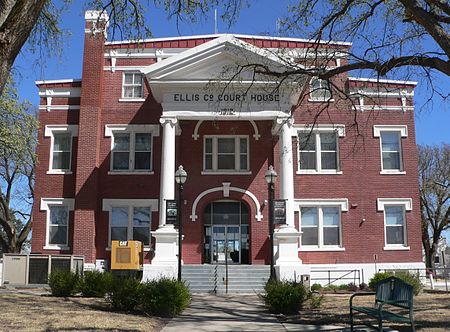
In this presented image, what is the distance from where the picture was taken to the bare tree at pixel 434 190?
2072 inches

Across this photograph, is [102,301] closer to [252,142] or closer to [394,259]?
[252,142]

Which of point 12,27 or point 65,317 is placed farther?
point 65,317

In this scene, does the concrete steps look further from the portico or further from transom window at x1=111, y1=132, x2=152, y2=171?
transom window at x1=111, y1=132, x2=152, y2=171

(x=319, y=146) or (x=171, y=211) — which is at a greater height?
(x=319, y=146)

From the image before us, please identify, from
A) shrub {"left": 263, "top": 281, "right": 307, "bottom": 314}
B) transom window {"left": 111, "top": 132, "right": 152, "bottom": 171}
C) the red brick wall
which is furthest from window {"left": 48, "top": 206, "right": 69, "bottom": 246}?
shrub {"left": 263, "top": 281, "right": 307, "bottom": 314}

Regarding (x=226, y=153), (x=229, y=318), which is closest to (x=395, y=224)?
(x=226, y=153)

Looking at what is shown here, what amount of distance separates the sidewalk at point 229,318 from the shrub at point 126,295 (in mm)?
1229

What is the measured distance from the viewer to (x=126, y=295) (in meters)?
13.9

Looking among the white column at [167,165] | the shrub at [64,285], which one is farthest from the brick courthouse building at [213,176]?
the shrub at [64,285]

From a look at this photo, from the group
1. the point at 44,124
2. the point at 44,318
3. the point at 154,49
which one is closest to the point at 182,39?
the point at 154,49

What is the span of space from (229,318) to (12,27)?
9.33m

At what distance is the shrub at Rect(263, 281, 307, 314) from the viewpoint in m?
14.1

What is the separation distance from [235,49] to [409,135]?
1040 cm

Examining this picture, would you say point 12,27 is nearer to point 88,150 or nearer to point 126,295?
point 126,295
